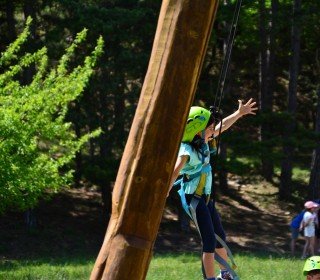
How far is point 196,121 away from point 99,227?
2399cm

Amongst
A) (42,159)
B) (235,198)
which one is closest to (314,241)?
(42,159)

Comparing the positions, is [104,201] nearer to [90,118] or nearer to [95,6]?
[90,118]

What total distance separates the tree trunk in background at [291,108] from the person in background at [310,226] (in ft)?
32.6

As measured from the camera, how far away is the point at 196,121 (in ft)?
25.0

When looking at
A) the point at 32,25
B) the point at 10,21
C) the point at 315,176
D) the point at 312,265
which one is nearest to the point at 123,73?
the point at 32,25

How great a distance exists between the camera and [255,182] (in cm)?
3731

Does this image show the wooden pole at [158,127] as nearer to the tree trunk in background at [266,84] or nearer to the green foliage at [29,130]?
the green foliage at [29,130]

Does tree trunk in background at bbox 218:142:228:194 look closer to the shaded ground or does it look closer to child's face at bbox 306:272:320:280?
the shaded ground

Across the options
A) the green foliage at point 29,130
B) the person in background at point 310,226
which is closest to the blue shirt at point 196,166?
the green foliage at point 29,130

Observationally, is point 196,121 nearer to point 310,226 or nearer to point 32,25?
point 310,226

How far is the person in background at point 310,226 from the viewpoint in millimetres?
21062

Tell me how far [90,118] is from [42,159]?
14.6 m

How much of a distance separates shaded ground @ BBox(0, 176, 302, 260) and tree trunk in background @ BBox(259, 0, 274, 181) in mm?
2104

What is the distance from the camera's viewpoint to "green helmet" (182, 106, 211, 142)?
754cm
